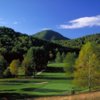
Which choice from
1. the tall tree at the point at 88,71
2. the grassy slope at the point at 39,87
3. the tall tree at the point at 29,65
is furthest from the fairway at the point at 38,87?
the tall tree at the point at 29,65

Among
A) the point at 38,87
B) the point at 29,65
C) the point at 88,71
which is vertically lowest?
the point at 38,87

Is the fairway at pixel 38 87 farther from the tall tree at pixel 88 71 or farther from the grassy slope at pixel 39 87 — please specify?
the tall tree at pixel 88 71

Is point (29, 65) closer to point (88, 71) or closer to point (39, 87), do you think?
point (39, 87)

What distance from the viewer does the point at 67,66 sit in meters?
87.1

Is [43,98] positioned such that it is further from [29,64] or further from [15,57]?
[15,57]

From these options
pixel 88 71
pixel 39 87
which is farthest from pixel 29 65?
pixel 88 71

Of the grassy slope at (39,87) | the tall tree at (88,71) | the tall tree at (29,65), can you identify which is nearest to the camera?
the tall tree at (88,71)

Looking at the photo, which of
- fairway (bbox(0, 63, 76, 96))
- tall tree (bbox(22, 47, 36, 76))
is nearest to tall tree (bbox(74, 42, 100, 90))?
fairway (bbox(0, 63, 76, 96))

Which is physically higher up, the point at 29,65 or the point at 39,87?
the point at 29,65

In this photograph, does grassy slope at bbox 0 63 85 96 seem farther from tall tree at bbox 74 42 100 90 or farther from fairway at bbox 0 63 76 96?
tall tree at bbox 74 42 100 90

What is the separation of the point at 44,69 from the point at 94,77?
269 feet

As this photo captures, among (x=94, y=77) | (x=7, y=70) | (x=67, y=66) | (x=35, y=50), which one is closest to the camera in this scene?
(x=94, y=77)

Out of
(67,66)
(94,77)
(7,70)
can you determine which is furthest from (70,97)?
(7,70)

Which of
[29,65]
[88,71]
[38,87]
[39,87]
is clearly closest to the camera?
[88,71]
